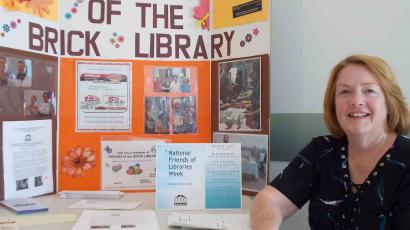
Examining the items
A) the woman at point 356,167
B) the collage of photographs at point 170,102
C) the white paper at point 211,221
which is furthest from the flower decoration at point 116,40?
the woman at point 356,167

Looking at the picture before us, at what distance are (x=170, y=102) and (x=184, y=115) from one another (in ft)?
0.31

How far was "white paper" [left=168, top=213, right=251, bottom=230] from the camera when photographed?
1.35 metres

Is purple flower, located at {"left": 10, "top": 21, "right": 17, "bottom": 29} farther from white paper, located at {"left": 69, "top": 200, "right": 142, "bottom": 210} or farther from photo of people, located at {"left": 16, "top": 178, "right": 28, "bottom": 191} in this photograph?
white paper, located at {"left": 69, "top": 200, "right": 142, "bottom": 210}

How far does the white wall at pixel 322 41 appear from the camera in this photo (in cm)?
188

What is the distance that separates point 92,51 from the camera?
6.15 feet

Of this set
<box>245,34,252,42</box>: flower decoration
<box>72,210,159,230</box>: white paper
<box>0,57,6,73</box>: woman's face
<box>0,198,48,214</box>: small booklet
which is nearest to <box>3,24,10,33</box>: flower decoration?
<box>0,57,6,73</box>: woman's face

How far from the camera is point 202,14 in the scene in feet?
6.35

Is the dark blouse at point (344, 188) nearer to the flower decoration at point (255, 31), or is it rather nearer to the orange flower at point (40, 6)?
the flower decoration at point (255, 31)

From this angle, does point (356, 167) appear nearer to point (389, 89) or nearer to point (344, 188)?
point (344, 188)

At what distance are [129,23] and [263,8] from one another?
64 centimetres

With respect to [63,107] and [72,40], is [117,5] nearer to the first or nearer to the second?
[72,40]

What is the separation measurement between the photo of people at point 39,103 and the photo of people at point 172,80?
483 millimetres

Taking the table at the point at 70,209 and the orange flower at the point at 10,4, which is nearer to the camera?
the table at the point at 70,209

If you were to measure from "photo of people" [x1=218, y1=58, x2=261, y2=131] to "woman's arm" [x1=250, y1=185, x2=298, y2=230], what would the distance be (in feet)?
1.50
